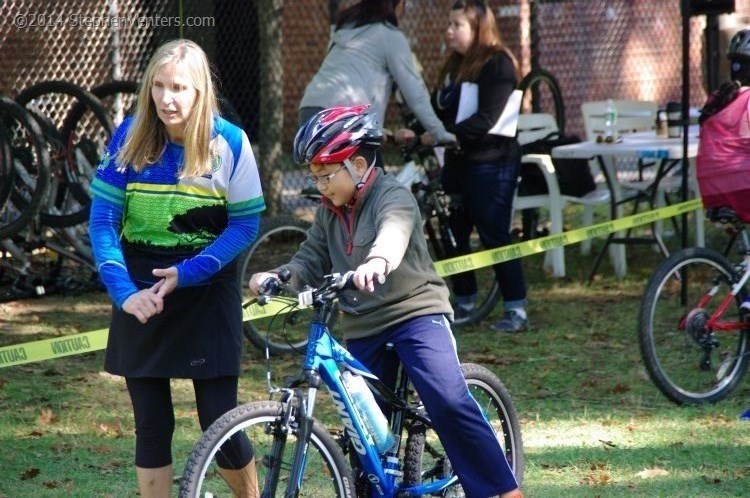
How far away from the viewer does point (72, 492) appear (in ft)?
17.2

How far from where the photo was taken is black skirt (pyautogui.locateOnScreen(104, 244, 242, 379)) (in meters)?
4.10

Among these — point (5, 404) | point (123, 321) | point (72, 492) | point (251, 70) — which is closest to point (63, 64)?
Answer: point (251, 70)

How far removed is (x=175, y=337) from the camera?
13.5 feet

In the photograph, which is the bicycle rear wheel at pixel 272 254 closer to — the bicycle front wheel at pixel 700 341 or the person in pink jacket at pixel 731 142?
the bicycle front wheel at pixel 700 341

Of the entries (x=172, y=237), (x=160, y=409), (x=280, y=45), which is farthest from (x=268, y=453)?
(x=280, y=45)

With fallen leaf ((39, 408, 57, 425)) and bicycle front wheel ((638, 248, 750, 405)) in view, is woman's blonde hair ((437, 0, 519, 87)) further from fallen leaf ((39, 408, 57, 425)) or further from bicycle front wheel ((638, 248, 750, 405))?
fallen leaf ((39, 408, 57, 425))

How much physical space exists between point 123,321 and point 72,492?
4.71 feet

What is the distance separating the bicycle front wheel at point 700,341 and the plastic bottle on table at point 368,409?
8.47 ft

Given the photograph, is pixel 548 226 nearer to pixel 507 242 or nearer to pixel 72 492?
pixel 507 242

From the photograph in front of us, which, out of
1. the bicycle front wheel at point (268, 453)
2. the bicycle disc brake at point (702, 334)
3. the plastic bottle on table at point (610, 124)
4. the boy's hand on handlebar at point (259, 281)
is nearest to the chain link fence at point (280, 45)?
the plastic bottle on table at point (610, 124)

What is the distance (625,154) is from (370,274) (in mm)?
5649

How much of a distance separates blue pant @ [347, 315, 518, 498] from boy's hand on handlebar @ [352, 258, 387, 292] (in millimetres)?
483

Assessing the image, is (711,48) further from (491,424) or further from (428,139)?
(491,424)

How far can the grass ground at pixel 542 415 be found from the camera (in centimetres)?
537
